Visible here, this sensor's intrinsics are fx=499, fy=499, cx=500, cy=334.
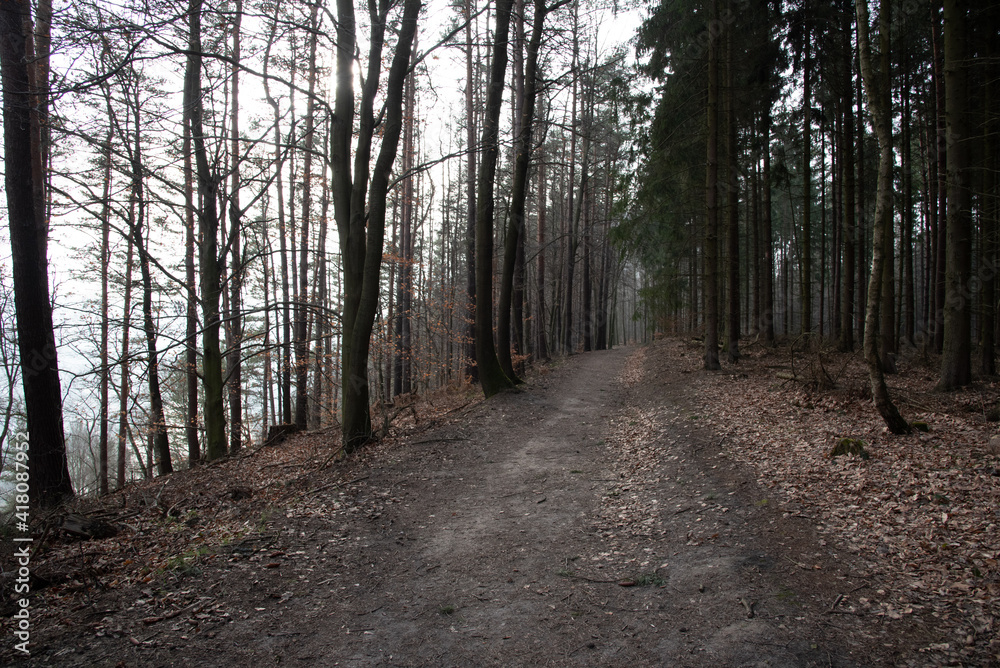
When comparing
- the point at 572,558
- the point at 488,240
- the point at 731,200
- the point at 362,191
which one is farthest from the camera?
the point at 731,200

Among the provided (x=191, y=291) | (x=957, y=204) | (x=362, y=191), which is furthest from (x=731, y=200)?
(x=191, y=291)

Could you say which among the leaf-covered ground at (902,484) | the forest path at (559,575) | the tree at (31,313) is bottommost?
the forest path at (559,575)

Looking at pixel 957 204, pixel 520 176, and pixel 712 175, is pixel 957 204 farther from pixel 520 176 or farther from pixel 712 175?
pixel 520 176

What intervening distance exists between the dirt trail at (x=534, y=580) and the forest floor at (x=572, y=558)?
0.8 inches

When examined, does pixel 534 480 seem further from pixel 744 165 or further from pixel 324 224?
pixel 744 165

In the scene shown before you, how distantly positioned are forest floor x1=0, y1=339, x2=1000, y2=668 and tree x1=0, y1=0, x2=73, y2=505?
3.30 ft

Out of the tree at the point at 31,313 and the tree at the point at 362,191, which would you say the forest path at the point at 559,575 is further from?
the tree at the point at 31,313

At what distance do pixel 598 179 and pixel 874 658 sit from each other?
71.6 feet

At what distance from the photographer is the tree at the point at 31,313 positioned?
6.21 m


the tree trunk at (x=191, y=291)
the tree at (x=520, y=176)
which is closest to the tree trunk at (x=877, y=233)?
the tree at (x=520, y=176)

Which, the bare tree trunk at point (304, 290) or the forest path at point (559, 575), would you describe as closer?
the forest path at point (559, 575)

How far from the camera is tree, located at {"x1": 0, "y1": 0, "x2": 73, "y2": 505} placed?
6.21 metres

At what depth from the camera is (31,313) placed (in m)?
6.42

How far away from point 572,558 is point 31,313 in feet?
24.0
